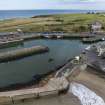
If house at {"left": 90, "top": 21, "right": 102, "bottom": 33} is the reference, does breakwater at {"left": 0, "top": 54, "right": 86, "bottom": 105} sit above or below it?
above

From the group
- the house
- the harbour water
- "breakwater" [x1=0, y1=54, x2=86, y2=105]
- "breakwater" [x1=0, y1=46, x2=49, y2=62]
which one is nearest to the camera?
"breakwater" [x1=0, y1=54, x2=86, y2=105]

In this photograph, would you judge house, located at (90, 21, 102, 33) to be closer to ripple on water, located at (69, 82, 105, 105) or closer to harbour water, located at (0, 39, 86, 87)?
harbour water, located at (0, 39, 86, 87)

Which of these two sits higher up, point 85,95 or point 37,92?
point 37,92

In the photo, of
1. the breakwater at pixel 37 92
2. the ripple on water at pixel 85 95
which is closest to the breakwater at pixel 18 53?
the breakwater at pixel 37 92

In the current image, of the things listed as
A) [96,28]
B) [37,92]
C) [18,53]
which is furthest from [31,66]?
[96,28]

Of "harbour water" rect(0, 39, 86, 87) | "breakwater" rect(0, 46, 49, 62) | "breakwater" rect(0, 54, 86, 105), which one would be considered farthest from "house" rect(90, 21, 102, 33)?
"breakwater" rect(0, 54, 86, 105)

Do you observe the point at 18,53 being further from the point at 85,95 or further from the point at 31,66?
the point at 85,95

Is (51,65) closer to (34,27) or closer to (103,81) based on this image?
(103,81)

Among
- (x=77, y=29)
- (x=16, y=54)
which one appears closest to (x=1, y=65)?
(x=16, y=54)
